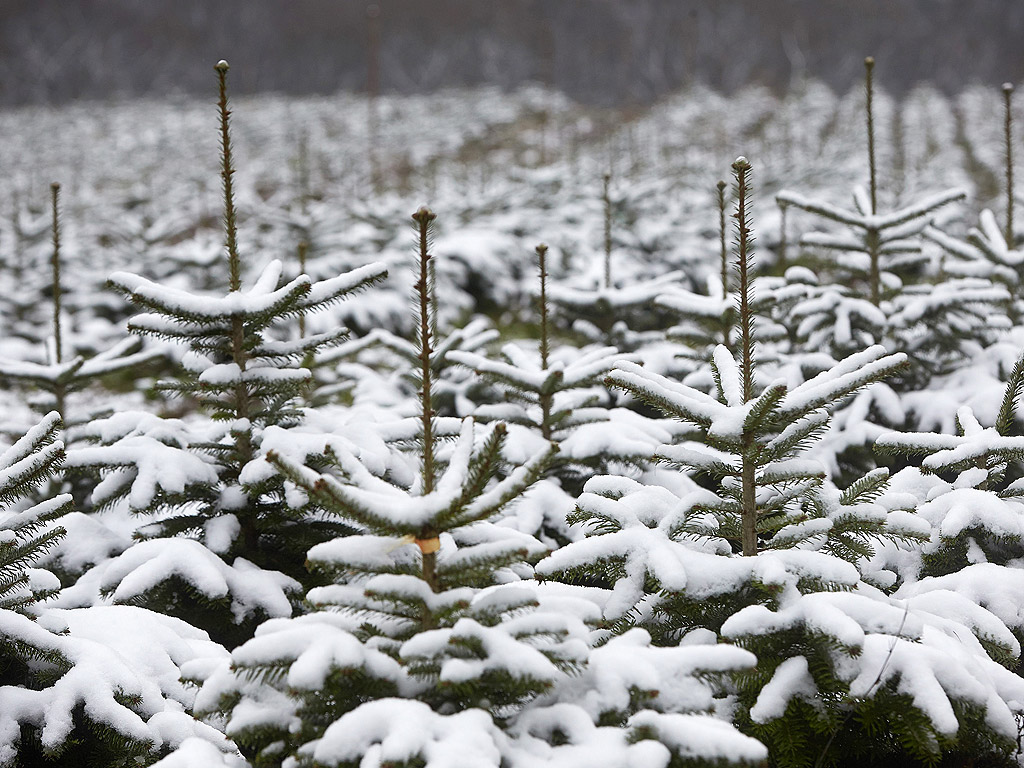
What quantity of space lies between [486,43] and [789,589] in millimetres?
44514

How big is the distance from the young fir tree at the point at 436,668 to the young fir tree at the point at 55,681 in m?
0.53

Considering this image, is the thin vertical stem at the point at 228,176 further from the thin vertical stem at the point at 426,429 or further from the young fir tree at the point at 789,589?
the young fir tree at the point at 789,589

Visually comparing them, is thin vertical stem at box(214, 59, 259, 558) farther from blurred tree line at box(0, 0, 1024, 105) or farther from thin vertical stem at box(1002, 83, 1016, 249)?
blurred tree line at box(0, 0, 1024, 105)

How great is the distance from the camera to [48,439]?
220 centimetres

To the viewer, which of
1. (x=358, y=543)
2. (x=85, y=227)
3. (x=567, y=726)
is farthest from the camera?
(x=85, y=227)

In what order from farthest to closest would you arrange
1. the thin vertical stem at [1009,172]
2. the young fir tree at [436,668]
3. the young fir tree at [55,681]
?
the thin vertical stem at [1009,172] → the young fir tree at [55,681] → the young fir tree at [436,668]

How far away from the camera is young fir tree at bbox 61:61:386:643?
8.45 feet

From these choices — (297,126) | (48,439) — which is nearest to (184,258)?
(48,439)

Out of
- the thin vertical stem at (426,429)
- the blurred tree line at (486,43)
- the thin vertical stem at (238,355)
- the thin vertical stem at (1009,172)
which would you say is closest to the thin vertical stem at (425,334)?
the thin vertical stem at (426,429)

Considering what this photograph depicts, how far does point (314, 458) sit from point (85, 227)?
1478 centimetres

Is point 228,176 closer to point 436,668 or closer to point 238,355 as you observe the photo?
point 238,355

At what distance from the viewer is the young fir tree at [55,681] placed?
1.97m

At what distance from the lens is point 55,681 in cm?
213

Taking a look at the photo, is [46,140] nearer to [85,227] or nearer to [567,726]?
[85,227]
